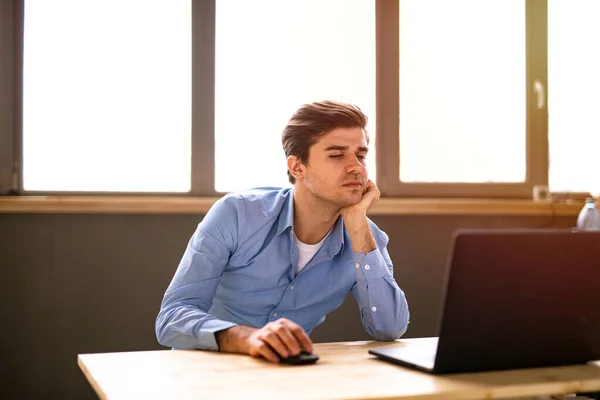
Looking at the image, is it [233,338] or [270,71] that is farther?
[270,71]

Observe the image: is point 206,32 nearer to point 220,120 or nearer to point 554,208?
point 220,120

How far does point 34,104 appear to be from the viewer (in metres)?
2.84

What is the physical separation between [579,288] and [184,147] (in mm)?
2081

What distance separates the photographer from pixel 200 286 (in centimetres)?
174

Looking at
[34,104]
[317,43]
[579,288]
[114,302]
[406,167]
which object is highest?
[317,43]

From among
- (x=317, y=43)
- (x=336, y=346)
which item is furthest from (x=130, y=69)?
(x=336, y=346)

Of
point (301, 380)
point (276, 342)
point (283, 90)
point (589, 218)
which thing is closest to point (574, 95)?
point (589, 218)

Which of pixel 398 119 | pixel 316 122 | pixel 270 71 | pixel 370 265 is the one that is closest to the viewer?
pixel 370 265

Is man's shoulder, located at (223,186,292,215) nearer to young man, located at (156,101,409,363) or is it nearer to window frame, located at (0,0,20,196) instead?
young man, located at (156,101,409,363)

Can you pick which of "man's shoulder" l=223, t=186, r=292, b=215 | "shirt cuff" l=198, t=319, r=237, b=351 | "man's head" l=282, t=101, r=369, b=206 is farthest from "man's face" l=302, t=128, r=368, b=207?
"shirt cuff" l=198, t=319, r=237, b=351

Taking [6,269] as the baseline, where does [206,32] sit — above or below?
above

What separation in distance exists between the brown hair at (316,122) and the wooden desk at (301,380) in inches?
32.6

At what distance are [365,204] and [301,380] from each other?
36.8 inches

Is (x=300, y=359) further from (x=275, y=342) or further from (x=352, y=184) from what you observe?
(x=352, y=184)
